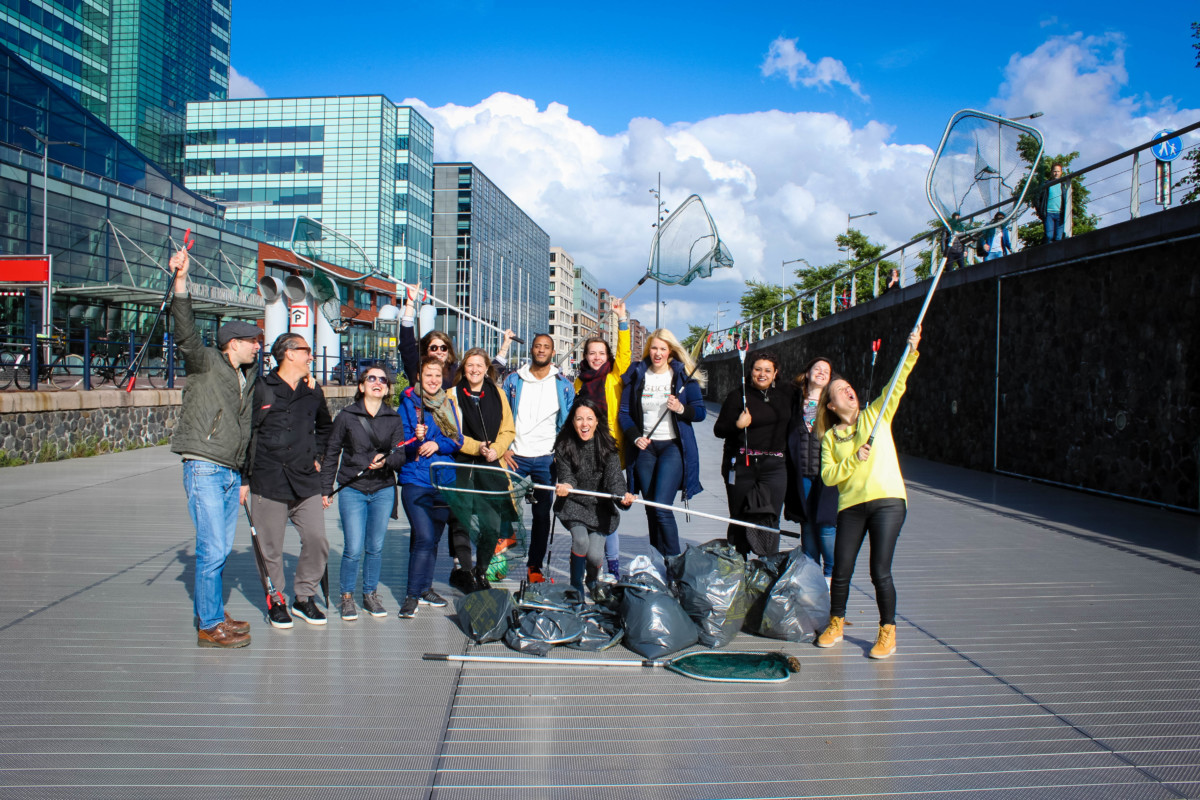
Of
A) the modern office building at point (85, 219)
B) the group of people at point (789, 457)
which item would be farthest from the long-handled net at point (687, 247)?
the modern office building at point (85, 219)

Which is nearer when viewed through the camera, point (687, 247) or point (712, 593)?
point (712, 593)

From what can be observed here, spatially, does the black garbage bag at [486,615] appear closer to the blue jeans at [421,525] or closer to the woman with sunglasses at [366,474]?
the blue jeans at [421,525]

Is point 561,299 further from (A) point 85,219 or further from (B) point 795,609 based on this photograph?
(B) point 795,609

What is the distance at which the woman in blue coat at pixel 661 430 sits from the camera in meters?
5.69

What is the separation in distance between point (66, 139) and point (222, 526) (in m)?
32.2

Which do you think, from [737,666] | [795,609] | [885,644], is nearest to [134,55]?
[795,609]

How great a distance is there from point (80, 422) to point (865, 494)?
14001 millimetres

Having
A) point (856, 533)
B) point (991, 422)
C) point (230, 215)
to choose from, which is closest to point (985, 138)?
point (856, 533)

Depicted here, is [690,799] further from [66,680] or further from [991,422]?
[991,422]

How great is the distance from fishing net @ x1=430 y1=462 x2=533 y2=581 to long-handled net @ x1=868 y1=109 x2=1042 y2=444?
2511 mm

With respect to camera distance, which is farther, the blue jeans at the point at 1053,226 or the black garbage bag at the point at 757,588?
the blue jeans at the point at 1053,226

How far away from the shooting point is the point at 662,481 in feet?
18.7

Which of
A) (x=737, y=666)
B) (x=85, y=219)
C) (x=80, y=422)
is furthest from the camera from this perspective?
(x=85, y=219)

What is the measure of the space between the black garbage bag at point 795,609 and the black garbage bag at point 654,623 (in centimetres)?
49
